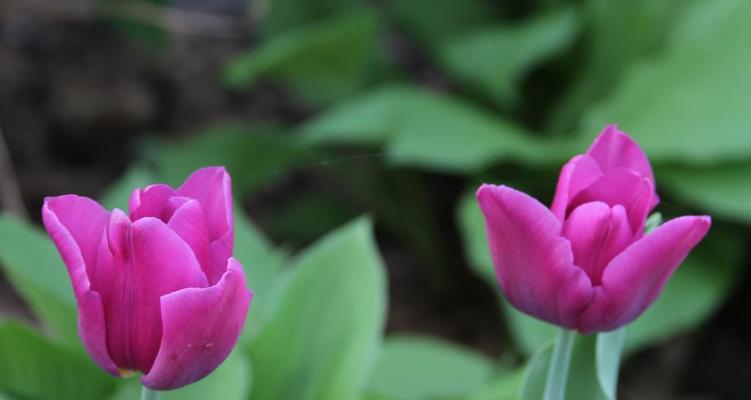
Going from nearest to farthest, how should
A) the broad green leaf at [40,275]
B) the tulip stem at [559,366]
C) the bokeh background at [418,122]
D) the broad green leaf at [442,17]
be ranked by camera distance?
the tulip stem at [559,366] → the broad green leaf at [40,275] → the bokeh background at [418,122] → the broad green leaf at [442,17]

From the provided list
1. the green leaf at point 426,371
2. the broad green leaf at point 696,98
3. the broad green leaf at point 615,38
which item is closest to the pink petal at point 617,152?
the green leaf at point 426,371

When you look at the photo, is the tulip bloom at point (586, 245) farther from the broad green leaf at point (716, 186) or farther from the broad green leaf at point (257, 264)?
the broad green leaf at point (716, 186)

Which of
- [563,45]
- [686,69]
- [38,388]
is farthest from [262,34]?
[38,388]

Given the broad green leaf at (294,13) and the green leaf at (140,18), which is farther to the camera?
the broad green leaf at (294,13)

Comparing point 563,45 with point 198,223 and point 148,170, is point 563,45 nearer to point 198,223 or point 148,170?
point 148,170

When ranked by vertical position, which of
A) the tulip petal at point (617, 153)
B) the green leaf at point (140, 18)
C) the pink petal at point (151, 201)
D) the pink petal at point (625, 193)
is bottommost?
the pink petal at point (151, 201)
